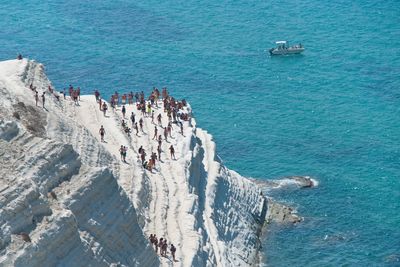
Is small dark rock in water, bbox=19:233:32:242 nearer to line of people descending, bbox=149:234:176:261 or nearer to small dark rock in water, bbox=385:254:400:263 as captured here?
line of people descending, bbox=149:234:176:261

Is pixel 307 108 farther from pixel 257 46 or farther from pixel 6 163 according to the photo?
pixel 6 163

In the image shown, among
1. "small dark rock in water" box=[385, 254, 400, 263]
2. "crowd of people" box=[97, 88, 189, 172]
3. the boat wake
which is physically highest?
"crowd of people" box=[97, 88, 189, 172]

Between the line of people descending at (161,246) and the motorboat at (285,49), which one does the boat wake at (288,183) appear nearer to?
the line of people descending at (161,246)

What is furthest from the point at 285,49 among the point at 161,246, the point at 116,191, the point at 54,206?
the point at 54,206

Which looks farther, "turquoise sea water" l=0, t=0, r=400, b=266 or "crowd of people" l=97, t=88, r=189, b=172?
"turquoise sea water" l=0, t=0, r=400, b=266

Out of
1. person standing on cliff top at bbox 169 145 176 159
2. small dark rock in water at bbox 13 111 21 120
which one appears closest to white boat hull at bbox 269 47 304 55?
person standing on cliff top at bbox 169 145 176 159

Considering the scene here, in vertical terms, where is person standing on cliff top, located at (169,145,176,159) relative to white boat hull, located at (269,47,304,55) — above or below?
above
